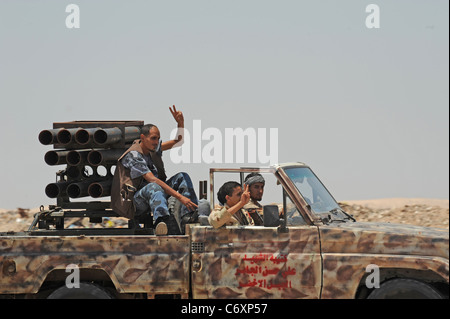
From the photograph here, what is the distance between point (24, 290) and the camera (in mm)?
8500

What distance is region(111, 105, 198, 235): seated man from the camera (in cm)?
878

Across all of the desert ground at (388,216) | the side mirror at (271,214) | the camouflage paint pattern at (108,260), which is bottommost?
the desert ground at (388,216)

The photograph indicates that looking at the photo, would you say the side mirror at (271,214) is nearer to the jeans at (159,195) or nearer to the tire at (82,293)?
the jeans at (159,195)

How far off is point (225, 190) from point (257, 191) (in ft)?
1.23

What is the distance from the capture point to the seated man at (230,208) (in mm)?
8188

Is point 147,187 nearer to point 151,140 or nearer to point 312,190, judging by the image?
point 151,140

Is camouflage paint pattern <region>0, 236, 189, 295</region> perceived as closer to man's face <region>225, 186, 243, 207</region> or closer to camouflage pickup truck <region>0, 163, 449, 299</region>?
camouflage pickup truck <region>0, 163, 449, 299</region>

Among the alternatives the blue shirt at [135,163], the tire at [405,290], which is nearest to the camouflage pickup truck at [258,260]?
the tire at [405,290]

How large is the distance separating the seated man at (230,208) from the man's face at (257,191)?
14 cm

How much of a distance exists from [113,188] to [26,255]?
138 centimetres

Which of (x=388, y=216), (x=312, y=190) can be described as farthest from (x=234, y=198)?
A: (x=388, y=216)

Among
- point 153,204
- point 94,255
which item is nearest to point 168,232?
point 153,204

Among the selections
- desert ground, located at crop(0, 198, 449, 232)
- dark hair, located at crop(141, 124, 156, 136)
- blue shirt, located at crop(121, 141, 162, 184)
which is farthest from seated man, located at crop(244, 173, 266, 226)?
desert ground, located at crop(0, 198, 449, 232)

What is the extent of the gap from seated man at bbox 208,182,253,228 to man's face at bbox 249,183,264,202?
5.4 inches
